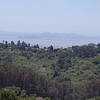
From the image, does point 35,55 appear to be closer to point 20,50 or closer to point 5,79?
point 20,50

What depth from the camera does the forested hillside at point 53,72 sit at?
63.2 m

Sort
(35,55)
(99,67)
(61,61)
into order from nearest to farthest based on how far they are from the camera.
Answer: (99,67)
(61,61)
(35,55)

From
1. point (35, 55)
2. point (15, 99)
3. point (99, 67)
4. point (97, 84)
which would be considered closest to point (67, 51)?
point (35, 55)

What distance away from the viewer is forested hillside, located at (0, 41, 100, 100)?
2490 inches

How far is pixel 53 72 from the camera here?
83312 millimetres

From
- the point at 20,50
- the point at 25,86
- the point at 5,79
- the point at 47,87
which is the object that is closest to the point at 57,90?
the point at 47,87

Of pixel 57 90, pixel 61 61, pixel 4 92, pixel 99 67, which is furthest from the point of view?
pixel 61 61

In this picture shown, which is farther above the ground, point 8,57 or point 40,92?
point 8,57

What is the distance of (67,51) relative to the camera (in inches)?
4205

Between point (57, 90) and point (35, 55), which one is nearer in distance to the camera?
point (57, 90)

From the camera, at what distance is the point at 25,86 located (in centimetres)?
6462

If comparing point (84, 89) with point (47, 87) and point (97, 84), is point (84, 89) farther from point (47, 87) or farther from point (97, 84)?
point (47, 87)

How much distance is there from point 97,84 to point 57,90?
8.90 m

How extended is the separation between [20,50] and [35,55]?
8.25 metres
